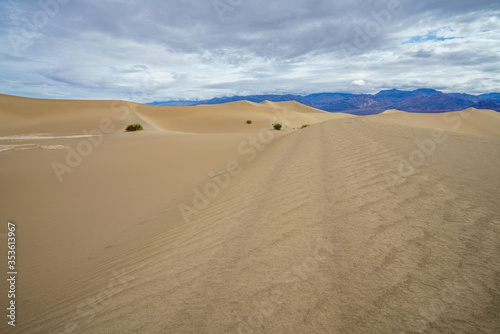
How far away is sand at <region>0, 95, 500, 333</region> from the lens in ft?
5.52

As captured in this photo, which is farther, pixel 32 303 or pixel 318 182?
pixel 318 182

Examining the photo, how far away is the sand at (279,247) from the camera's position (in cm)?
168

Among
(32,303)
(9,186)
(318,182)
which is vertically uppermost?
(318,182)

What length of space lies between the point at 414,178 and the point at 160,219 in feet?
15.5

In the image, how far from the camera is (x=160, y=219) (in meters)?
4.64

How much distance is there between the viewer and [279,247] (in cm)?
249

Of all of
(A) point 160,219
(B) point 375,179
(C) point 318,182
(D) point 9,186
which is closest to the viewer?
(B) point 375,179

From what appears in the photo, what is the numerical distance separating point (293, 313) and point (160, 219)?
3646 millimetres

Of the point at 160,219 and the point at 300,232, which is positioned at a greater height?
the point at 300,232

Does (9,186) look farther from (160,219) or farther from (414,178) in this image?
(414,178)

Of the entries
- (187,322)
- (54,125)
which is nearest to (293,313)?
Result: (187,322)

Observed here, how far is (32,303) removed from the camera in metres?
2.62

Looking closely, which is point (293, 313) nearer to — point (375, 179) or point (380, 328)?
point (380, 328)

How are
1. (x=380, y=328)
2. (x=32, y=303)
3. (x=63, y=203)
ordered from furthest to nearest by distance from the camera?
(x=63, y=203)
(x=32, y=303)
(x=380, y=328)
